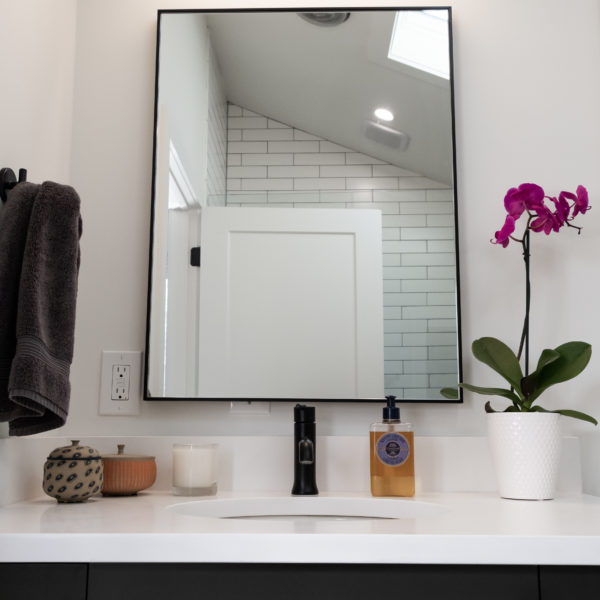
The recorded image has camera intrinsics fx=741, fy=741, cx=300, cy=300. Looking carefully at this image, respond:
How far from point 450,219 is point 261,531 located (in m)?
0.90

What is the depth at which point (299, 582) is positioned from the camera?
2.89 feet

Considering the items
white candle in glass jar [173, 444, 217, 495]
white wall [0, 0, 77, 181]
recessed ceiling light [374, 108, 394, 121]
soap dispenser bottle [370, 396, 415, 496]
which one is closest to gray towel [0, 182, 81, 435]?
white wall [0, 0, 77, 181]

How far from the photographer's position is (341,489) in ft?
4.85

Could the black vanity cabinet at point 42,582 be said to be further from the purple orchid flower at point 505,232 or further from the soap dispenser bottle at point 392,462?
the purple orchid flower at point 505,232

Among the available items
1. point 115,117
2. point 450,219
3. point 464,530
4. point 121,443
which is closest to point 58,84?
point 115,117

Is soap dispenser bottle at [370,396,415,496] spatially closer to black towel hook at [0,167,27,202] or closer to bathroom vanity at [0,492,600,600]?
bathroom vanity at [0,492,600,600]

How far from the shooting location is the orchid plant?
1356 millimetres

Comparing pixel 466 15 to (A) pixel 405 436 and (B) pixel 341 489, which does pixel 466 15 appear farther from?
(B) pixel 341 489

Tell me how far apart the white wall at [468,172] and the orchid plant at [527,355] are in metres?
0.12

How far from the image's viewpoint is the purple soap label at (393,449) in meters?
1.38

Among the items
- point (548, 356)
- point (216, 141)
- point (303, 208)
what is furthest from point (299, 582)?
point (216, 141)

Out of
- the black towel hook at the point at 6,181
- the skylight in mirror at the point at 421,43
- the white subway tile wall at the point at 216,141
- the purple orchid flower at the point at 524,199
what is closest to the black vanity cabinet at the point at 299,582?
the black towel hook at the point at 6,181

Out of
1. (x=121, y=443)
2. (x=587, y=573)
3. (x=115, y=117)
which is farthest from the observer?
(x=115, y=117)

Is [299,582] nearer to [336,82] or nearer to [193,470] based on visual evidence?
A: [193,470]
